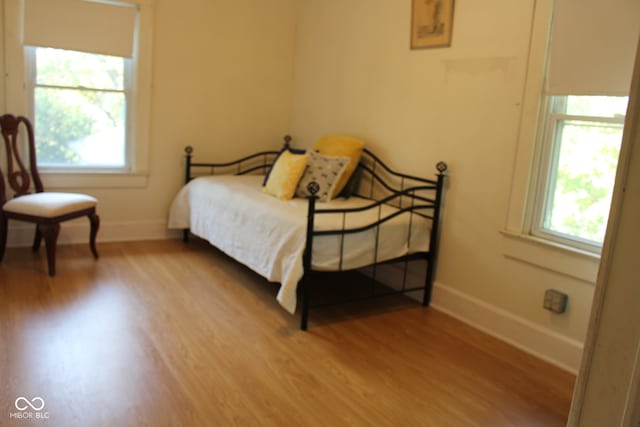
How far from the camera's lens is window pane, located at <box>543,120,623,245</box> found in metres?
2.54

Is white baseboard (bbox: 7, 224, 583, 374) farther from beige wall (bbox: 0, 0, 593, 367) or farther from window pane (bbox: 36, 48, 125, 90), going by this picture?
window pane (bbox: 36, 48, 125, 90)

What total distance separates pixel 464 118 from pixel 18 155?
10.2 feet

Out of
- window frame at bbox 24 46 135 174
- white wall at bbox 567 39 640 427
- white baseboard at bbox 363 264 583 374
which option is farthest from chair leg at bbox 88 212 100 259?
white wall at bbox 567 39 640 427

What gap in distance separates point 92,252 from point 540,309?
3092 millimetres

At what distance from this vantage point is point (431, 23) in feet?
11.1

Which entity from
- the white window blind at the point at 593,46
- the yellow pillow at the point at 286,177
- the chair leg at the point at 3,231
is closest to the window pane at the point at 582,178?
the white window blind at the point at 593,46

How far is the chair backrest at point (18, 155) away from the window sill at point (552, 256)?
→ 128 inches

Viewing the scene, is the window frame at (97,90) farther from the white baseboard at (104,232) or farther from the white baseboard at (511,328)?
Answer: the white baseboard at (511,328)

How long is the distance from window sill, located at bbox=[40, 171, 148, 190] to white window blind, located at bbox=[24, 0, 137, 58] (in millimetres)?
938

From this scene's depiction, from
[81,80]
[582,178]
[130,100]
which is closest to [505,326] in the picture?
[582,178]

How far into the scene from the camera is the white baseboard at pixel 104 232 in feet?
13.3

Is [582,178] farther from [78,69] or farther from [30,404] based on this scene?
[78,69]

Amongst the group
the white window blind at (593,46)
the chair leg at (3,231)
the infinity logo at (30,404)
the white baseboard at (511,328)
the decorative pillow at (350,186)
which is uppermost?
the white window blind at (593,46)

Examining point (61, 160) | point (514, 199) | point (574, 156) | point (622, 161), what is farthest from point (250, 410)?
point (61, 160)
